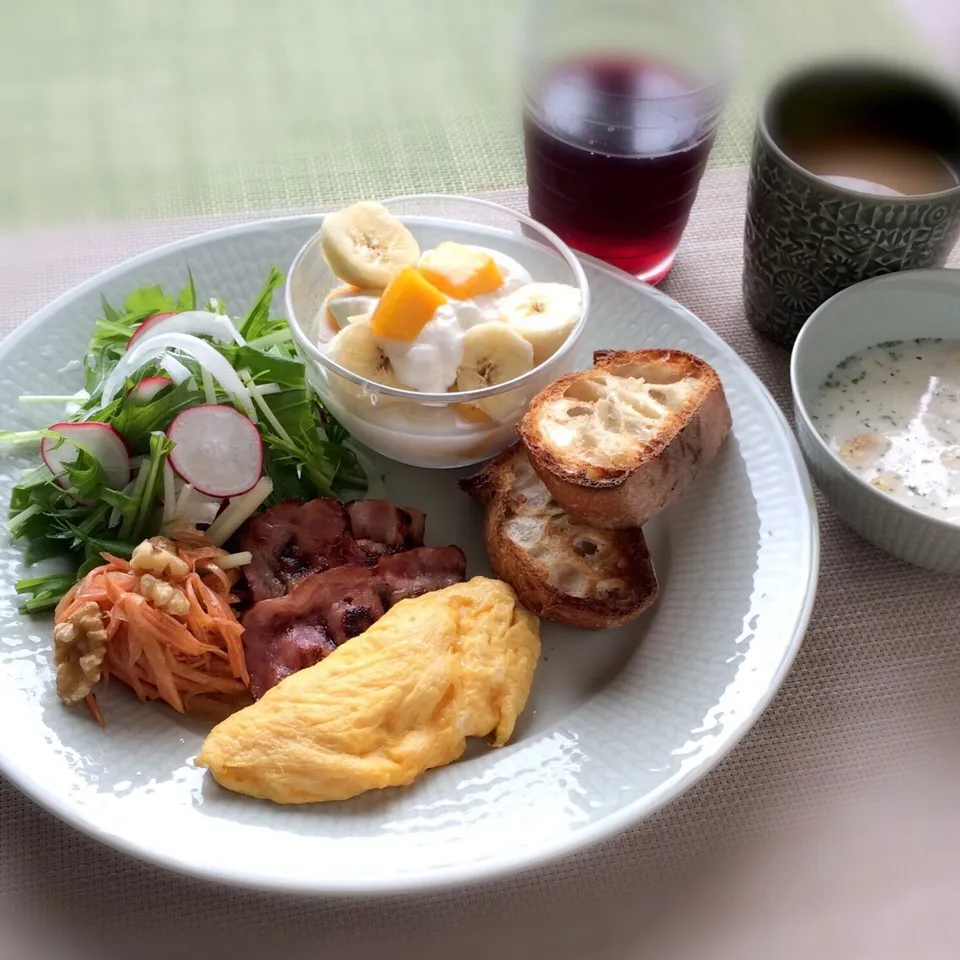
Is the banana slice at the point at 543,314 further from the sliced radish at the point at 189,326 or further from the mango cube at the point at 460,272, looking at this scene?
the sliced radish at the point at 189,326

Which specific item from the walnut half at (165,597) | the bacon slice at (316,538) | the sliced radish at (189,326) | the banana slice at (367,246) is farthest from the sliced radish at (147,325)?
the walnut half at (165,597)

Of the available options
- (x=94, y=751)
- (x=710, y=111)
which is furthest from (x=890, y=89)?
(x=94, y=751)

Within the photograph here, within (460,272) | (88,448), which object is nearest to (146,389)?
(88,448)

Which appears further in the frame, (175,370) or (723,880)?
(175,370)

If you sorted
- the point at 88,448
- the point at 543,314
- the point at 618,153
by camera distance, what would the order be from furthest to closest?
the point at 618,153
the point at 543,314
the point at 88,448

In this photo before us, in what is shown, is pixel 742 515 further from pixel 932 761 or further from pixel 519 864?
pixel 519 864

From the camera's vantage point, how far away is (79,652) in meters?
1.93

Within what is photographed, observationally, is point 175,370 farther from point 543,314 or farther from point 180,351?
point 543,314

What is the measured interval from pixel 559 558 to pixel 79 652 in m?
0.95

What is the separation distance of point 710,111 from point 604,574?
4.11 ft

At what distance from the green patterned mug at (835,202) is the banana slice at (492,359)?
0.82 meters

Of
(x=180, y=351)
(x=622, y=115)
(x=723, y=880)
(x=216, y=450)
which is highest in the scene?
(x=622, y=115)

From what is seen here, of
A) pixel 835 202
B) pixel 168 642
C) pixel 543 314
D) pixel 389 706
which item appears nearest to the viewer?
pixel 389 706

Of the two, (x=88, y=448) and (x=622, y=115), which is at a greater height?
(x=622, y=115)
